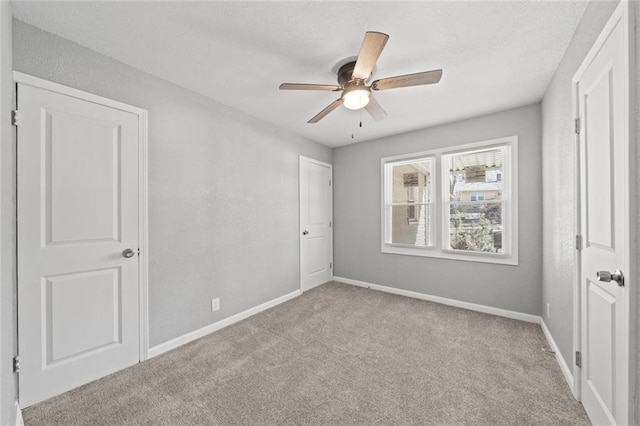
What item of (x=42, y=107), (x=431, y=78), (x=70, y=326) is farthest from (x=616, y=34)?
(x=70, y=326)

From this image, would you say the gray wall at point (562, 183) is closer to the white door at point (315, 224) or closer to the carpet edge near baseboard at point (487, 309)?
the carpet edge near baseboard at point (487, 309)

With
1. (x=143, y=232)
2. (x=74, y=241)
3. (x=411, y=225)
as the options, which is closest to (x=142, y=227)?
(x=143, y=232)

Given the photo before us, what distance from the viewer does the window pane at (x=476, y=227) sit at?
326 cm

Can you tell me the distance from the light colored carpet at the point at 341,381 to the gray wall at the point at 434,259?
0.48 m

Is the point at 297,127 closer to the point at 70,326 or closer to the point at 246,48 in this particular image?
the point at 246,48

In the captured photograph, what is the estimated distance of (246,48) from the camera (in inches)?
76.7

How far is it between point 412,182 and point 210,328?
3.35 m

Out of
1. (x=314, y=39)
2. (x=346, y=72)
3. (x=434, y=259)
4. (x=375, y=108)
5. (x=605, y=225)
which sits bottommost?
(x=434, y=259)

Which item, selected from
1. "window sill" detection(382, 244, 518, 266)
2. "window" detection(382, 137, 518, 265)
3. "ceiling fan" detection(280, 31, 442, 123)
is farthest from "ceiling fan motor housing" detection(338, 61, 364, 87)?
"window sill" detection(382, 244, 518, 266)

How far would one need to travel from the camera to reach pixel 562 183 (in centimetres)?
205

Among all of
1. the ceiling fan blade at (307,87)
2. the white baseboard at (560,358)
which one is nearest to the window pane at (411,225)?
the white baseboard at (560,358)

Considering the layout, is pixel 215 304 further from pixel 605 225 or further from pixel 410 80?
pixel 605 225

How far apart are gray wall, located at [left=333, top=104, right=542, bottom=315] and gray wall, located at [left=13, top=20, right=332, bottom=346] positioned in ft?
4.22

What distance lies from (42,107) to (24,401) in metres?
1.93
